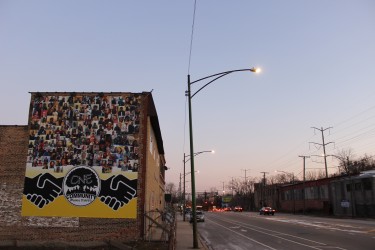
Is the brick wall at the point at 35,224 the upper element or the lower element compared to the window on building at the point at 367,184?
lower

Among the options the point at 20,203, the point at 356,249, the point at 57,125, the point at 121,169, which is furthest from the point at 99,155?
the point at 356,249

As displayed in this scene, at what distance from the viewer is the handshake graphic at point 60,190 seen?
21.5 m

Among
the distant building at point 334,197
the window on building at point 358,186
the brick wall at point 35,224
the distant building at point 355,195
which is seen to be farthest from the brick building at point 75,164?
the window on building at point 358,186

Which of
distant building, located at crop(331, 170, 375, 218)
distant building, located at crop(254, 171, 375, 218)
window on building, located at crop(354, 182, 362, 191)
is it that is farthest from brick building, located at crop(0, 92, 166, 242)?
window on building, located at crop(354, 182, 362, 191)

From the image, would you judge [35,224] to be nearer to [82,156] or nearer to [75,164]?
[75,164]

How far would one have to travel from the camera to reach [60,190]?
21562 millimetres

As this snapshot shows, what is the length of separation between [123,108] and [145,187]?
457 centimetres

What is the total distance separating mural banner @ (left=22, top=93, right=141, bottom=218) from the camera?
21500 millimetres

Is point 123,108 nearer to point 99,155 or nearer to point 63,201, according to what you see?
point 99,155

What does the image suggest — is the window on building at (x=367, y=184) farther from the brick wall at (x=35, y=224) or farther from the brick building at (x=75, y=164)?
the brick wall at (x=35, y=224)

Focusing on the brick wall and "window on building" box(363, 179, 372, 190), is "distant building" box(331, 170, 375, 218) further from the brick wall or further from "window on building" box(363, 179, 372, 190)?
the brick wall

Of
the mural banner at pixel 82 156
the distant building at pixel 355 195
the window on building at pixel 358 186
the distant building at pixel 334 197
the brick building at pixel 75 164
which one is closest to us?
the brick building at pixel 75 164

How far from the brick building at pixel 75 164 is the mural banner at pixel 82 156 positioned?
0.05 metres

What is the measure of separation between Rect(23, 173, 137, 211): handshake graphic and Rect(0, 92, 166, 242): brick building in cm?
5
